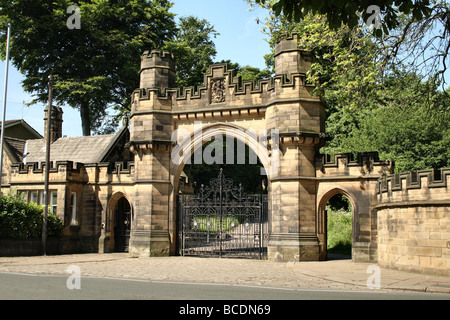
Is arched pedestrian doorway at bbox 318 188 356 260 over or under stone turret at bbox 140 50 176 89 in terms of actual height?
under

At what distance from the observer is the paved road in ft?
27.3

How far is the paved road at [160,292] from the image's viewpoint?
8.34 metres

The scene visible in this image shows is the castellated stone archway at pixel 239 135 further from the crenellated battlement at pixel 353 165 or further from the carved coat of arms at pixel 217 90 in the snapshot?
the crenellated battlement at pixel 353 165

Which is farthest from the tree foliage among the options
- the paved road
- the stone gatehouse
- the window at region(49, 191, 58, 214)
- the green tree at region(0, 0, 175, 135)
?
the green tree at region(0, 0, 175, 135)

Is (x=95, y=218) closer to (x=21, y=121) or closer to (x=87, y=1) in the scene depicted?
(x=87, y=1)

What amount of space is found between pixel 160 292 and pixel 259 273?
15.0ft

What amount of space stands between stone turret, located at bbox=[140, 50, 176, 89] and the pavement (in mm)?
7460

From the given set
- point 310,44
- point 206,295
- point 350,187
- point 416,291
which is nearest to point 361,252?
point 350,187

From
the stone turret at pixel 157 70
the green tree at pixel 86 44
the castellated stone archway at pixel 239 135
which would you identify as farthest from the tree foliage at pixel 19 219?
the green tree at pixel 86 44

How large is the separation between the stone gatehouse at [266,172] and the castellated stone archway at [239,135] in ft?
0.13

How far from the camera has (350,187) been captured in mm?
16609

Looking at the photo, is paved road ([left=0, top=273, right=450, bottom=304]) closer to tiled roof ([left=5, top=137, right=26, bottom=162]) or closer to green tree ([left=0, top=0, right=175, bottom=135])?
tiled roof ([left=5, top=137, right=26, bottom=162])

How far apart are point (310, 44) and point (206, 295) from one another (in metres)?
9.19

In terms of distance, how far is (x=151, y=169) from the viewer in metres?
18.9
